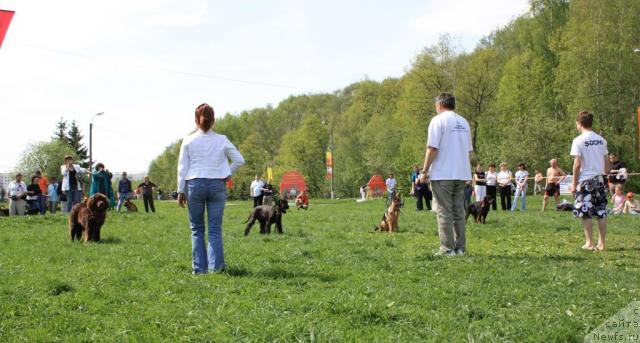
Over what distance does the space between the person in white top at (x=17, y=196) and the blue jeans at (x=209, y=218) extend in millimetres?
15464

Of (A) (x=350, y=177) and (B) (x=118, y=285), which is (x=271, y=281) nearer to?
(B) (x=118, y=285)

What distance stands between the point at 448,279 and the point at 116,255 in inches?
198

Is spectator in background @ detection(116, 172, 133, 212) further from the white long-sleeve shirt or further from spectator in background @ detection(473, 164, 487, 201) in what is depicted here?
the white long-sleeve shirt

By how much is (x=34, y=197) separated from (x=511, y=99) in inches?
1414

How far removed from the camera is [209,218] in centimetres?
652

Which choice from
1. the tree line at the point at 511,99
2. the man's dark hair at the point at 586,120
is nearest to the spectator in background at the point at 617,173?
the man's dark hair at the point at 586,120

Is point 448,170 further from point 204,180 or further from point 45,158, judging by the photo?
point 45,158

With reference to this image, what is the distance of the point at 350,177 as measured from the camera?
64312 mm

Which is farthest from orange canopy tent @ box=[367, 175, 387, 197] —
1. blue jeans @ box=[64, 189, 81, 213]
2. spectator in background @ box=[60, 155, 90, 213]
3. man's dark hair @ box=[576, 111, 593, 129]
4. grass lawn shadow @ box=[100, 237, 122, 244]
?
man's dark hair @ box=[576, 111, 593, 129]

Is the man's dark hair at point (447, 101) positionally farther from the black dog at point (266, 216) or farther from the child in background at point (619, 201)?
the child in background at point (619, 201)

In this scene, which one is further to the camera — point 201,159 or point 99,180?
point 99,180

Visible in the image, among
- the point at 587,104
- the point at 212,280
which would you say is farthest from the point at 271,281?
the point at 587,104

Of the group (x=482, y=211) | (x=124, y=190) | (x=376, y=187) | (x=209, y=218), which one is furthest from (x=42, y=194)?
(x=376, y=187)

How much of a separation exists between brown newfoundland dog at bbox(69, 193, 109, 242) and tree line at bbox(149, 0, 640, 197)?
114 feet
